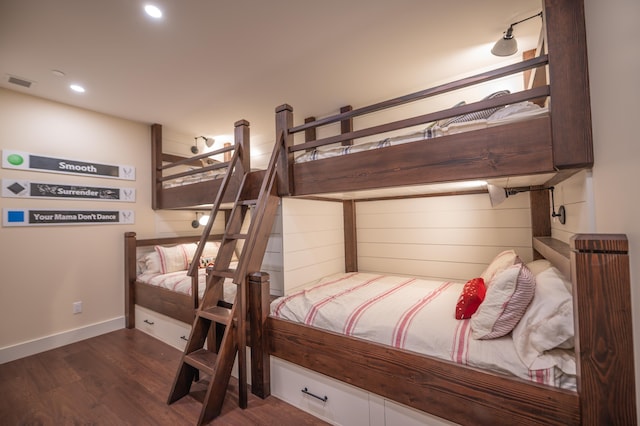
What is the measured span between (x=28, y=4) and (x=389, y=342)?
2.91 m

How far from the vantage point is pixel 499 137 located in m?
1.30

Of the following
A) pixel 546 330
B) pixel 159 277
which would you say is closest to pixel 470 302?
pixel 546 330

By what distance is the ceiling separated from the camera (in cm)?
174

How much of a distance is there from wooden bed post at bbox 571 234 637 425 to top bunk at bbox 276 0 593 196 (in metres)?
0.44

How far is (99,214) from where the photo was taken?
311cm

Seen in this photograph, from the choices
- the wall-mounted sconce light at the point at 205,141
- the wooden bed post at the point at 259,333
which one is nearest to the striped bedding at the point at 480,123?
the wooden bed post at the point at 259,333

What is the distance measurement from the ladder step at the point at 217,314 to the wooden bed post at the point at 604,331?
1.78 m

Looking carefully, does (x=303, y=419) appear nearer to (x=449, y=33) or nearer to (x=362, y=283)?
(x=362, y=283)

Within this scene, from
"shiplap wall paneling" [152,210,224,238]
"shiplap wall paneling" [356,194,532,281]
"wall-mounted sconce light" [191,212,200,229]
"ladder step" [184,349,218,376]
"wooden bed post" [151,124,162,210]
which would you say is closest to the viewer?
"ladder step" [184,349,218,376]

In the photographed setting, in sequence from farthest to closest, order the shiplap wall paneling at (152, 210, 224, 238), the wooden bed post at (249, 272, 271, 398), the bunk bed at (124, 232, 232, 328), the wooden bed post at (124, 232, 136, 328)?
the shiplap wall paneling at (152, 210, 224, 238)
the wooden bed post at (124, 232, 136, 328)
the bunk bed at (124, 232, 232, 328)
the wooden bed post at (249, 272, 271, 398)

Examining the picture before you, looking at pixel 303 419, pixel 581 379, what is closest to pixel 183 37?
pixel 303 419

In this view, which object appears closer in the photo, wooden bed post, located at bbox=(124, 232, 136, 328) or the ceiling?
the ceiling

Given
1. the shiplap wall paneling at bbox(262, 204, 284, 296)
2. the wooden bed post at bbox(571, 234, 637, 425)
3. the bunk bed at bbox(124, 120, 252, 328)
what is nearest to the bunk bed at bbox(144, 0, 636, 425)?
the wooden bed post at bbox(571, 234, 637, 425)

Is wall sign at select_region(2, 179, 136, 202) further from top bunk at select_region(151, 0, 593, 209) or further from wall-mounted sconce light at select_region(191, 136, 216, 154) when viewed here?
top bunk at select_region(151, 0, 593, 209)
